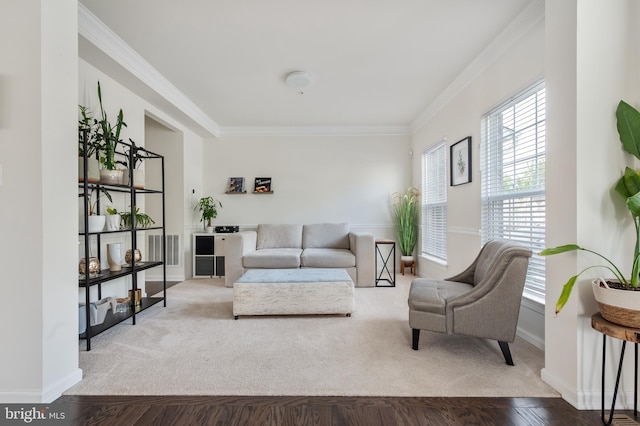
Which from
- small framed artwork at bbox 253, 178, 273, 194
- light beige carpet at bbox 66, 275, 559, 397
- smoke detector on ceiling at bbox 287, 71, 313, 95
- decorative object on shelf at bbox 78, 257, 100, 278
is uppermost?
smoke detector on ceiling at bbox 287, 71, 313, 95

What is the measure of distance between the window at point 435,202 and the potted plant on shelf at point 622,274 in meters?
2.56

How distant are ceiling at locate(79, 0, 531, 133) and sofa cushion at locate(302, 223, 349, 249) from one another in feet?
6.13

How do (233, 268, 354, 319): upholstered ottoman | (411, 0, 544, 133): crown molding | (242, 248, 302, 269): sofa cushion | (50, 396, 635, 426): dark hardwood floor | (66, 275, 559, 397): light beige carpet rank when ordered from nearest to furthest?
(50, 396, 635, 426): dark hardwood floor < (66, 275, 559, 397): light beige carpet < (411, 0, 544, 133): crown molding < (233, 268, 354, 319): upholstered ottoman < (242, 248, 302, 269): sofa cushion

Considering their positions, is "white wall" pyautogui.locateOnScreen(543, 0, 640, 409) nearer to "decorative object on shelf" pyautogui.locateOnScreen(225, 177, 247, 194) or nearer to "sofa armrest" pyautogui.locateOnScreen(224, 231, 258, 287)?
"sofa armrest" pyautogui.locateOnScreen(224, 231, 258, 287)

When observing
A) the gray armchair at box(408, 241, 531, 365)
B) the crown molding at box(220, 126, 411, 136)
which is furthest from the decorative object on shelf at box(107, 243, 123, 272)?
the crown molding at box(220, 126, 411, 136)

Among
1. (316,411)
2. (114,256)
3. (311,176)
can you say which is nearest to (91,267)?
(114,256)

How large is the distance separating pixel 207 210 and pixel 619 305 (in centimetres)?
497

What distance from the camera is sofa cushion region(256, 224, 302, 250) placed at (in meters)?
4.88

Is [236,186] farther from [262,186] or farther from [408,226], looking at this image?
[408,226]

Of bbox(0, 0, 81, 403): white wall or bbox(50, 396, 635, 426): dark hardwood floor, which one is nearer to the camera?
bbox(50, 396, 635, 426): dark hardwood floor

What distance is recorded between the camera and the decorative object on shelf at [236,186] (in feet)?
17.6

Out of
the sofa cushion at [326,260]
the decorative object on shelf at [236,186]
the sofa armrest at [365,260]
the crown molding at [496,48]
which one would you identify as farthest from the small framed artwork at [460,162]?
the decorative object on shelf at [236,186]

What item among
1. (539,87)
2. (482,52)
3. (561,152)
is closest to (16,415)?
(561,152)

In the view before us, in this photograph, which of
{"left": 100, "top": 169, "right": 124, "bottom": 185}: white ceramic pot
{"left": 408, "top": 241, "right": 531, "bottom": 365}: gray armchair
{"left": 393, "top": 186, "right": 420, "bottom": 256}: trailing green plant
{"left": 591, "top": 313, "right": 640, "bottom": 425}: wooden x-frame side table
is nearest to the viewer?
{"left": 591, "top": 313, "right": 640, "bottom": 425}: wooden x-frame side table
